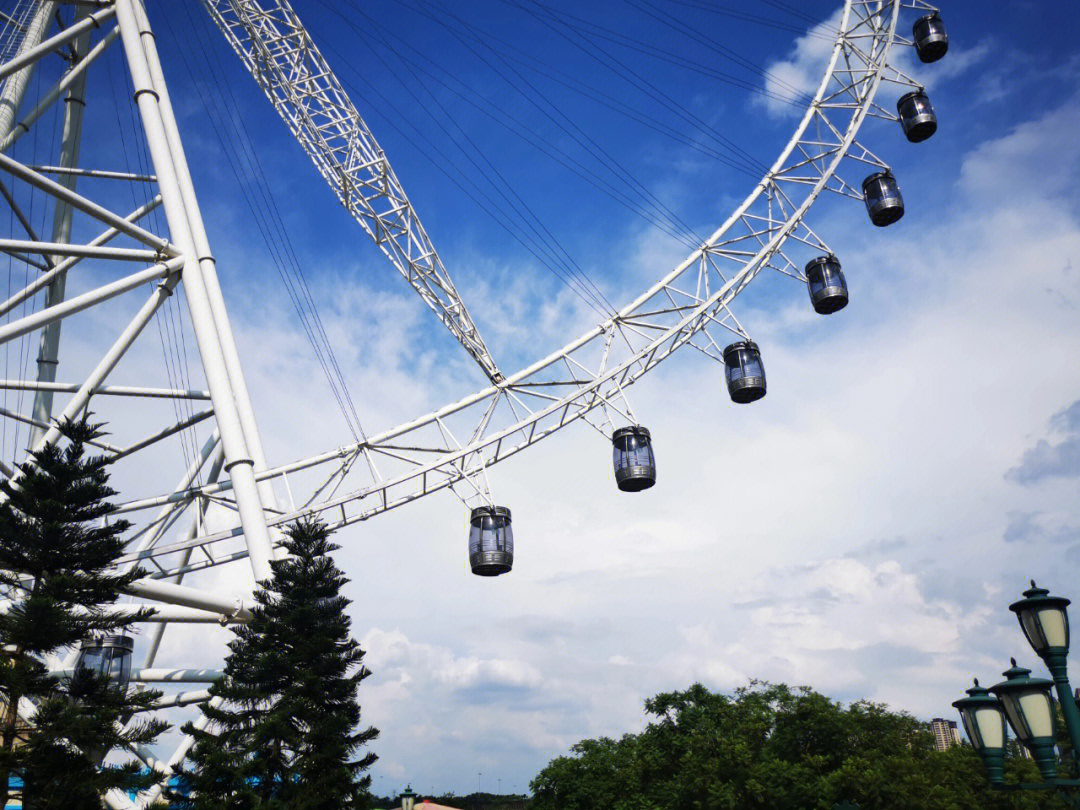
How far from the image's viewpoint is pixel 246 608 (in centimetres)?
1577

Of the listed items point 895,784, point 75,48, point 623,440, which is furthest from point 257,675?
point 895,784

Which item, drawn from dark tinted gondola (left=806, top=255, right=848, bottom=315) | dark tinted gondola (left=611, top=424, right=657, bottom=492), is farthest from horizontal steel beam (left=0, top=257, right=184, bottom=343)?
dark tinted gondola (left=806, top=255, right=848, bottom=315)

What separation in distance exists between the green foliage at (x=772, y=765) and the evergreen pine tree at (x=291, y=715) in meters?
20.3

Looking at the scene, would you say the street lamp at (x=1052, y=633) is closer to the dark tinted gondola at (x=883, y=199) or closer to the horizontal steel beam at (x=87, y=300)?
the horizontal steel beam at (x=87, y=300)

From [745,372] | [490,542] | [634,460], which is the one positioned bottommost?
[490,542]

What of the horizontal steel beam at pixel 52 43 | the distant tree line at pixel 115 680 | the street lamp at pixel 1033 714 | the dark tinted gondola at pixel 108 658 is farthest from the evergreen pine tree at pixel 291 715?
the street lamp at pixel 1033 714

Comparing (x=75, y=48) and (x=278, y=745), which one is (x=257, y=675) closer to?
(x=278, y=745)

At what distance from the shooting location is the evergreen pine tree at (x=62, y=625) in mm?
13734

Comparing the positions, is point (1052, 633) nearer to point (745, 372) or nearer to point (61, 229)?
point (745, 372)

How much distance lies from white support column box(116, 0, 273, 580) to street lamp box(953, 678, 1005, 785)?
10190mm

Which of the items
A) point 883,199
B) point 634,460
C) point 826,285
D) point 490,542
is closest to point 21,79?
point 490,542

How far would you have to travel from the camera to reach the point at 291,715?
62.7ft

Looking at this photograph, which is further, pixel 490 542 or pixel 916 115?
pixel 916 115

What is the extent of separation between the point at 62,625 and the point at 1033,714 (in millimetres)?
12839
